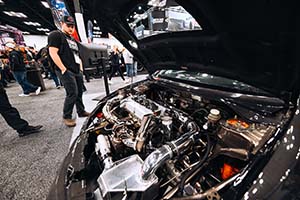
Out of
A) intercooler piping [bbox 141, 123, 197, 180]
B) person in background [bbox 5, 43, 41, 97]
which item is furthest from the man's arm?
person in background [bbox 5, 43, 41, 97]

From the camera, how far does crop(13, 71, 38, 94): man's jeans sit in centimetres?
434

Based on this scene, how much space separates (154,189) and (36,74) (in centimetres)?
584

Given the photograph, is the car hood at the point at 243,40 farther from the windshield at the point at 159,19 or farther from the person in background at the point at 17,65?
the person in background at the point at 17,65

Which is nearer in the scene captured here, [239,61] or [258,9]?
[258,9]

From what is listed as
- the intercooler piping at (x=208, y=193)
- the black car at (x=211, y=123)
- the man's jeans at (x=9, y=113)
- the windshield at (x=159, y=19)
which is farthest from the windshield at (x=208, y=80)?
the man's jeans at (x=9, y=113)

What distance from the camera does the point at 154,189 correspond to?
61cm

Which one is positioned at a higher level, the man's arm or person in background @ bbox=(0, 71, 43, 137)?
the man's arm

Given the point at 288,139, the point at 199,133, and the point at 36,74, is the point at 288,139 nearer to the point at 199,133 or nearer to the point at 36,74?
the point at 199,133

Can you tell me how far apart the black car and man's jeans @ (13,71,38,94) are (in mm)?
4399

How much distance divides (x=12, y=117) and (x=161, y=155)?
2.31 meters

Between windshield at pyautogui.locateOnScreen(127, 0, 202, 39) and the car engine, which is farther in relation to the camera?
windshield at pyautogui.locateOnScreen(127, 0, 202, 39)

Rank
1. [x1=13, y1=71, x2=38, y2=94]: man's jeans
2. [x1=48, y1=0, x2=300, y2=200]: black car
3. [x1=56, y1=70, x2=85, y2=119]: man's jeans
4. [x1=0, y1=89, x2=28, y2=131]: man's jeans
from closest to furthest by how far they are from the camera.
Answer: [x1=48, y1=0, x2=300, y2=200]: black car
[x1=0, y1=89, x2=28, y2=131]: man's jeans
[x1=56, y1=70, x2=85, y2=119]: man's jeans
[x1=13, y1=71, x2=38, y2=94]: man's jeans

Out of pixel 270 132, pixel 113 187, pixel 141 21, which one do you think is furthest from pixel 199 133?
pixel 141 21

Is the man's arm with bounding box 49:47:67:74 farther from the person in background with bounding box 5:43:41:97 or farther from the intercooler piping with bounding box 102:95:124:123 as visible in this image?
the person in background with bounding box 5:43:41:97
